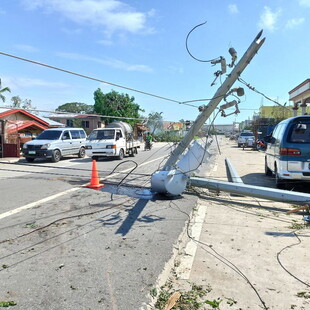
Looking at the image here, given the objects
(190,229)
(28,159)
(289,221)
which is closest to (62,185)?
(190,229)

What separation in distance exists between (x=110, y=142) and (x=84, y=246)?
13074mm

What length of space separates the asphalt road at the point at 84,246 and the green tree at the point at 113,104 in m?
41.2

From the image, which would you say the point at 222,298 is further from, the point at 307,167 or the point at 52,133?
the point at 52,133

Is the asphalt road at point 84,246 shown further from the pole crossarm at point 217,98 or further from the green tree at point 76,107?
the green tree at point 76,107

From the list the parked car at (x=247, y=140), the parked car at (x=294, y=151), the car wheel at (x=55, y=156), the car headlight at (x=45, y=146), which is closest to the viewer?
the parked car at (x=294, y=151)

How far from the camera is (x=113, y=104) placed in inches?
1903

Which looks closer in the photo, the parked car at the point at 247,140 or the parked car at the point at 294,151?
the parked car at the point at 294,151

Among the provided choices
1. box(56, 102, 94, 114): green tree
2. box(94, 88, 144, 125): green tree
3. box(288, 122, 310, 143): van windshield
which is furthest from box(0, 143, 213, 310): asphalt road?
box(56, 102, 94, 114): green tree

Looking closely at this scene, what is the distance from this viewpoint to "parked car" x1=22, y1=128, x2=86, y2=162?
53.8 ft

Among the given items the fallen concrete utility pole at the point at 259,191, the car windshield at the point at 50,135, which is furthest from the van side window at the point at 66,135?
the fallen concrete utility pole at the point at 259,191

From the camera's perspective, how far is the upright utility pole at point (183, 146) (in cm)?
683

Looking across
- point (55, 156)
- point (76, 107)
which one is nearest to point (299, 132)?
point (55, 156)

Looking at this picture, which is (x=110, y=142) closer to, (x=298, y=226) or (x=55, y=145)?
(x=55, y=145)

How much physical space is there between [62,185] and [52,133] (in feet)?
32.9
